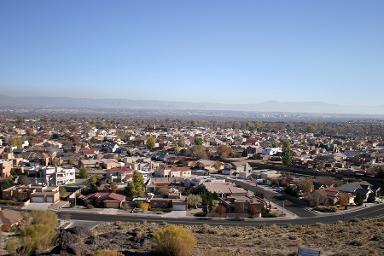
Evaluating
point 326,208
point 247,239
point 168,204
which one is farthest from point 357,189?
point 247,239

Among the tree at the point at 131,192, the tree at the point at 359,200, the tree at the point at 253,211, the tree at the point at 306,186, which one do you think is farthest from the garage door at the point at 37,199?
the tree at the point at 359,200

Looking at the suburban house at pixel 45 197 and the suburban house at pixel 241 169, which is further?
the suburban house at pixel 241 169

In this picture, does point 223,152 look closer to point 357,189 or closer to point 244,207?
point 357,189

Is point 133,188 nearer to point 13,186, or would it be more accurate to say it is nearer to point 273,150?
point 13,186

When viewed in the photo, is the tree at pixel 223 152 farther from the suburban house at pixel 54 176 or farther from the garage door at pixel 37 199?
the garage door at pixel 37 199

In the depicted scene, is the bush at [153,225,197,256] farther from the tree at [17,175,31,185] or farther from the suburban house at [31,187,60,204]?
the tree at [17,175,31,185]

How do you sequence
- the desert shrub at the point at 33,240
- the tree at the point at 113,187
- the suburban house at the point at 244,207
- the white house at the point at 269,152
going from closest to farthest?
the desert shrub at the point at 33,240
the suburban house at the point at 244,207
the tree at the point at 113,187
the white house at the point at 269,152

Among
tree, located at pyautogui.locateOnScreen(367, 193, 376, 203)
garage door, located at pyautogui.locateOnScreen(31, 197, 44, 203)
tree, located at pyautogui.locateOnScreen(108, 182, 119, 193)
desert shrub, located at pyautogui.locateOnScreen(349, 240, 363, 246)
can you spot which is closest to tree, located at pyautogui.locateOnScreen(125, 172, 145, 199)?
tree, located at pyautogui.locateOnScreen(108, 182, 119, 193)
